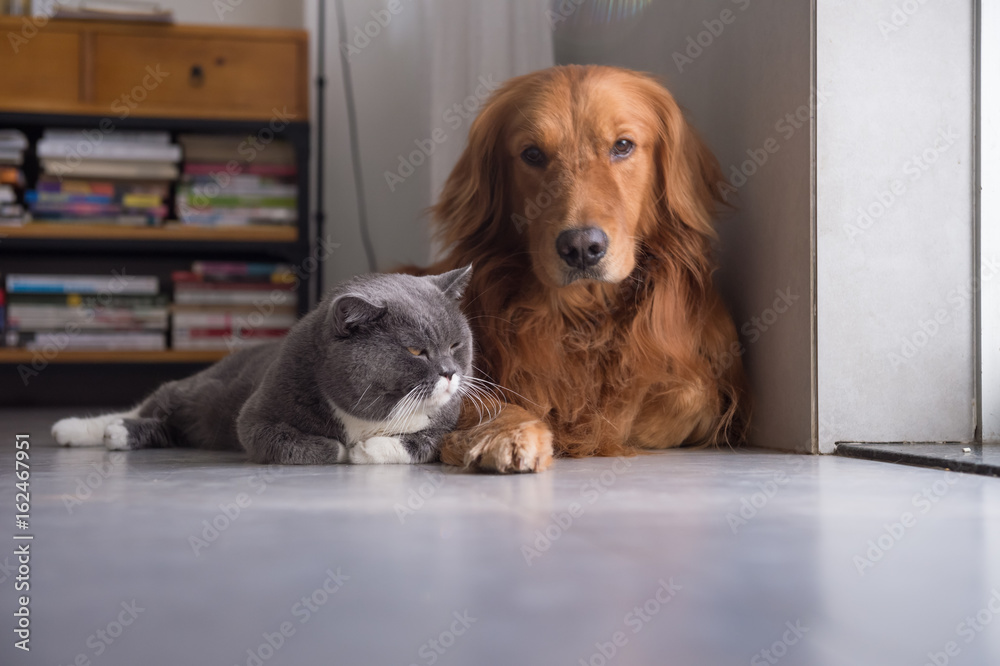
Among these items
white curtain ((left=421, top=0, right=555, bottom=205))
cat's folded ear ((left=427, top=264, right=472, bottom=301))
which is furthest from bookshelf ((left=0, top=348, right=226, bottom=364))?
cat's folded ear ((left=427, top=264, right=472, bottom=301))

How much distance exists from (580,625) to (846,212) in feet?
3.61

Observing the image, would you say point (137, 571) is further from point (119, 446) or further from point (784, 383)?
point (784, 383)

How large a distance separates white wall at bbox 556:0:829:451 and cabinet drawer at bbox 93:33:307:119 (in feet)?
6.18

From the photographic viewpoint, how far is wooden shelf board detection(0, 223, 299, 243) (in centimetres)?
326

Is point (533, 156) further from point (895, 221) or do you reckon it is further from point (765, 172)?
point (895, 221)

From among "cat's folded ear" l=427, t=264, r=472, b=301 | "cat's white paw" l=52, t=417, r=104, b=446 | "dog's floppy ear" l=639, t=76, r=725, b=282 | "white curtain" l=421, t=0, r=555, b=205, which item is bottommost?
"cat's white paw" l=52, t=417, r=104, b=446

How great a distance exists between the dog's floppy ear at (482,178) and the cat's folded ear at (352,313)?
36cm

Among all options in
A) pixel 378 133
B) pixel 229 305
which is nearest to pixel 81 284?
pixel 229 305

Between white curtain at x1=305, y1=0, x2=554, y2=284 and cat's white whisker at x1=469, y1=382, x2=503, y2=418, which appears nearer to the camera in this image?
cat's white whisker at x1=469, y1=382, x2=503, y2=418

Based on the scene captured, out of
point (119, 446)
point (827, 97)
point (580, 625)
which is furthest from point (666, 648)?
point (119, 446)

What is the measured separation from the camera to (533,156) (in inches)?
60.9

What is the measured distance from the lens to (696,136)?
5.46 feet

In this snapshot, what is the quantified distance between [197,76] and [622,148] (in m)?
2.39

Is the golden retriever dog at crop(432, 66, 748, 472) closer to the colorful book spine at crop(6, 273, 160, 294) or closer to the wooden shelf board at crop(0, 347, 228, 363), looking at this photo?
the wooden shelf board at crop(0, 347, 228, 363)
